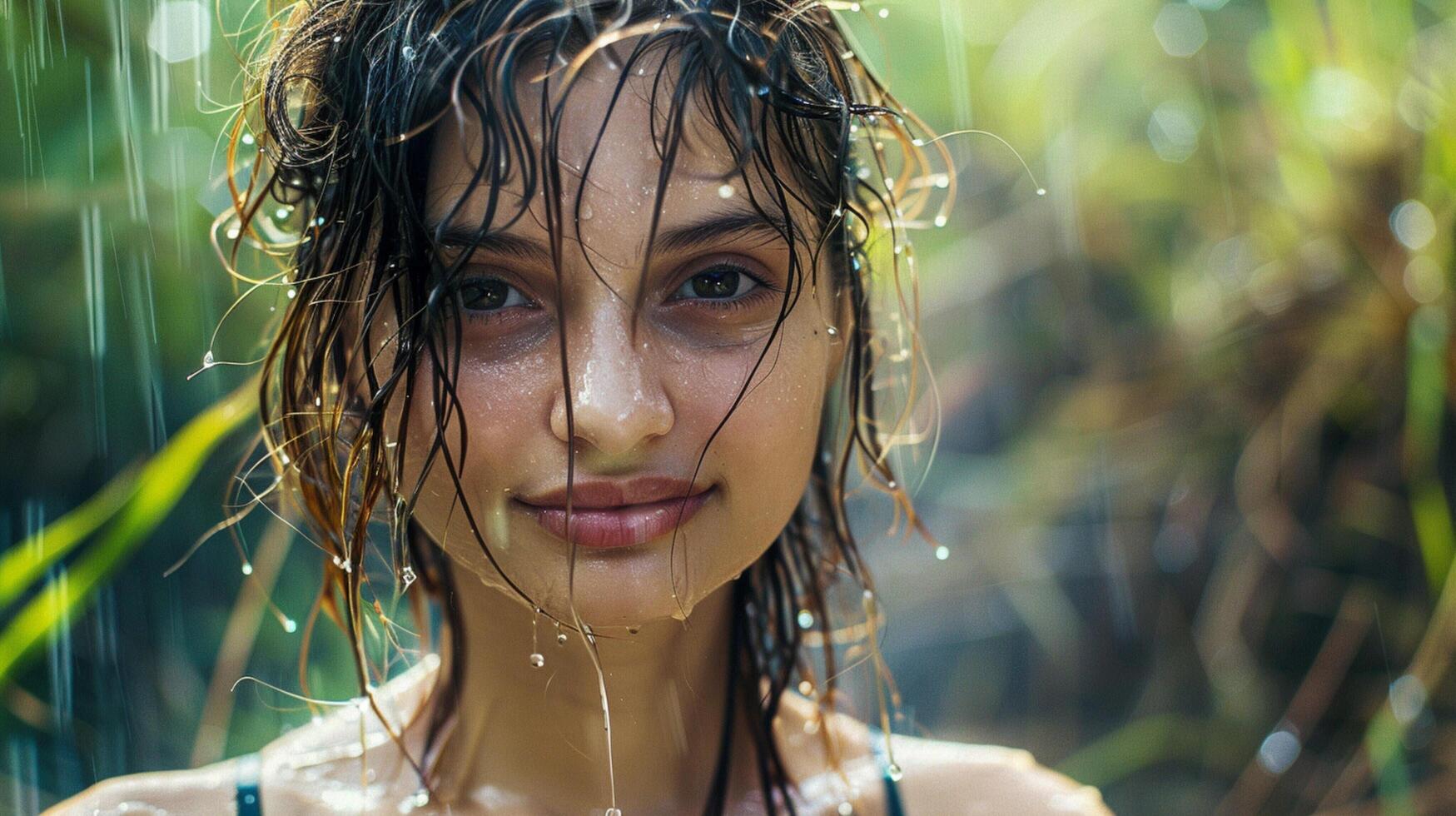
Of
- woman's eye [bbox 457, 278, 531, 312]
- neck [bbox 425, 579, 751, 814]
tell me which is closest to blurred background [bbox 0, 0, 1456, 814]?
neck [bbox 425, 579, 751, 814]

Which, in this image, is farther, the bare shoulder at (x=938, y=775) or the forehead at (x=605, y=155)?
the bare shoulder at (x=938, y=775)

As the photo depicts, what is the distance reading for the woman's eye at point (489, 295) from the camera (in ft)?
3.62

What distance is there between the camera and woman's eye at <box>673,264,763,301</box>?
44.5 inches

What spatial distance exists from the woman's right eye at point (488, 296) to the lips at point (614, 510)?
0.16 m

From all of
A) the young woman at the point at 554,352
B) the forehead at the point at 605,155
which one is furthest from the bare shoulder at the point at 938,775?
the forehead at the point at 605,155

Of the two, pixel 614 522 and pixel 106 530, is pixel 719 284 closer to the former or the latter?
pixel 614 522

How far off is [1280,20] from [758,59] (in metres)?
1.82

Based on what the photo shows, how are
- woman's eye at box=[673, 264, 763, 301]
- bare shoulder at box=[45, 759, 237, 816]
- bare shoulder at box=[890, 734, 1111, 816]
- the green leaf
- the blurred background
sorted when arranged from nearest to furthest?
woman's eye at box=[673, 264, 763, 301]
bare shoulder at box=[45, 759, 237, 816]
bare shoulder at box=[890, 734, 1111, 816]
the green leaf
the blurred background

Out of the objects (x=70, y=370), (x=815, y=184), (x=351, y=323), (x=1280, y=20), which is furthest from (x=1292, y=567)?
(x=70, y=370)

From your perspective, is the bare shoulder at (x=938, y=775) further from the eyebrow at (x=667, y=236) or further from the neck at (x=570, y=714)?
the eyebrow at (x=667, y=236)

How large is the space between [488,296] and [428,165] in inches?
4.8

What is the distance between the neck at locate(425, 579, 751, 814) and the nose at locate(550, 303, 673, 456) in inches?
11.8

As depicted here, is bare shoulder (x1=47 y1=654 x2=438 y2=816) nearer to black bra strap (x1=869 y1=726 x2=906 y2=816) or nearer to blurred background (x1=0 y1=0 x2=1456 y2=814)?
black bra strap (x1=869 y1=726 x2=906 y2=816)

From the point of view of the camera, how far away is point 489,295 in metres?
1.11
